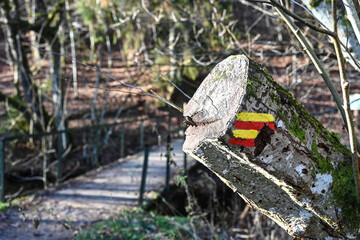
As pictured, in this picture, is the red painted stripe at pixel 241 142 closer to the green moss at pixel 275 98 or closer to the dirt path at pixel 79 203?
the green moss at pixel 275 98

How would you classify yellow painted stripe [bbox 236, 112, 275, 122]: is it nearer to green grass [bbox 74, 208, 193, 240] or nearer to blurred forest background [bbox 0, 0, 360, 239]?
green grass [bbox 74, 208, 193, 240]

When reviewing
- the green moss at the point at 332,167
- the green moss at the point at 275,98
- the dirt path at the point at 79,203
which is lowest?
the dirt path at the point at 79,203

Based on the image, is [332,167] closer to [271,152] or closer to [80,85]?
[271,152]

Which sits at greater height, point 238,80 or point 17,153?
point 238,80

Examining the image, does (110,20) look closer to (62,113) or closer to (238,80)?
(62,113)

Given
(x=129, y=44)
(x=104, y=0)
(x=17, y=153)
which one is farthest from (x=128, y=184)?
(x=129, y=44)

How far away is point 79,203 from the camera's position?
6055mm

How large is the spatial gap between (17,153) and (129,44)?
606 cm

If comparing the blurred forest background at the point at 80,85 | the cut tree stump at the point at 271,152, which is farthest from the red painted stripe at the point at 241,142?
the blurred forest background at the point at 80,85

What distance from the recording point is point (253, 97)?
53.6 inches

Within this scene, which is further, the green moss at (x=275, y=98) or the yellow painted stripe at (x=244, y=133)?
the green moss at (x=275, y=98)

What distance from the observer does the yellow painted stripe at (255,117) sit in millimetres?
1315

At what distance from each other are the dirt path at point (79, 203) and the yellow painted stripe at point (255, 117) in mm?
3252

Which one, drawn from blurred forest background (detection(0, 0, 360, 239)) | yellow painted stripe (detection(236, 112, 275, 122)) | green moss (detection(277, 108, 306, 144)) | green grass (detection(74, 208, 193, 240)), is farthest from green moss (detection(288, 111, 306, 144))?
blurred forest background (detection(0, 0, 360, 239))
